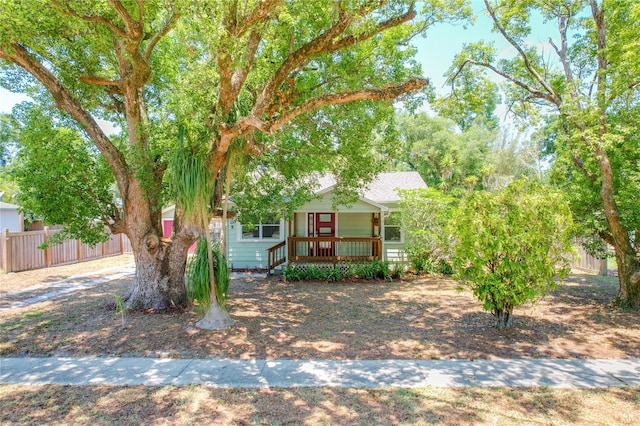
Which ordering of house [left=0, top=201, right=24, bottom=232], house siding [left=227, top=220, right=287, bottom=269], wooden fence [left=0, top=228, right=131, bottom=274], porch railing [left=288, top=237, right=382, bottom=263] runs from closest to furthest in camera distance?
wooden fence [left=0, top=228, right=131, bottom=274], porch railing [left=288, top=237, right=382, bottom=263], house siding [left=227, top=220, right=287, bottom=269], house [left=0, top=201, right=24, bottom=232]

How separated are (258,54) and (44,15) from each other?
13.3 ft

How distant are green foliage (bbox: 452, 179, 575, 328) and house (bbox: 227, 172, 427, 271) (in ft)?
22.5

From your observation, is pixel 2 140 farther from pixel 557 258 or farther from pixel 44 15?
pixel 557 258

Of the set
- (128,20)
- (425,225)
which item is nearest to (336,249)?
(425,225)

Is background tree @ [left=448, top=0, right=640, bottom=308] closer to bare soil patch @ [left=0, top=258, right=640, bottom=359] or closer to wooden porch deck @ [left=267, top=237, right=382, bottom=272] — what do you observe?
bare soil patch @ [left=0, top=258, right=640, bottom=359]

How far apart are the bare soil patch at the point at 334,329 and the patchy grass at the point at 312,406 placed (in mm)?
1208

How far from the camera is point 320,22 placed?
24.1 feet

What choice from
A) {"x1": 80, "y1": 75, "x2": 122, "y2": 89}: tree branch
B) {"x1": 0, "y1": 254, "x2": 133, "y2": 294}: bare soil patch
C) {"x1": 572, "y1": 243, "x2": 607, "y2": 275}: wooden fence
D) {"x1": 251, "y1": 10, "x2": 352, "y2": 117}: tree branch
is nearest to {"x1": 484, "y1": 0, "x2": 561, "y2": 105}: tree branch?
{"x1": 251, "y1": 10, "x2": 352, "y2": 117}: tree branch

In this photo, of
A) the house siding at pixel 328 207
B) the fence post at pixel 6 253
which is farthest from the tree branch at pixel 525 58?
the fence post at pixel 6 253

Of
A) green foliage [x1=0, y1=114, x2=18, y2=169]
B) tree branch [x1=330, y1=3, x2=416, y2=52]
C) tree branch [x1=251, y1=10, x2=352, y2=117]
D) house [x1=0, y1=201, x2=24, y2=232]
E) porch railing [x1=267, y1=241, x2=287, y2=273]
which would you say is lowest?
porch railing [x1=267, y1=241, x2=287, y2=273]

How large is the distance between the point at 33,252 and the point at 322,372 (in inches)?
543

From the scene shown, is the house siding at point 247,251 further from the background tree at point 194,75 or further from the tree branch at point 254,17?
the tree branch at point 254,17

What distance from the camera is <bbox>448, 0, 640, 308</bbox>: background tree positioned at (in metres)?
7.75

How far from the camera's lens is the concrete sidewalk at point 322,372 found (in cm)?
464
